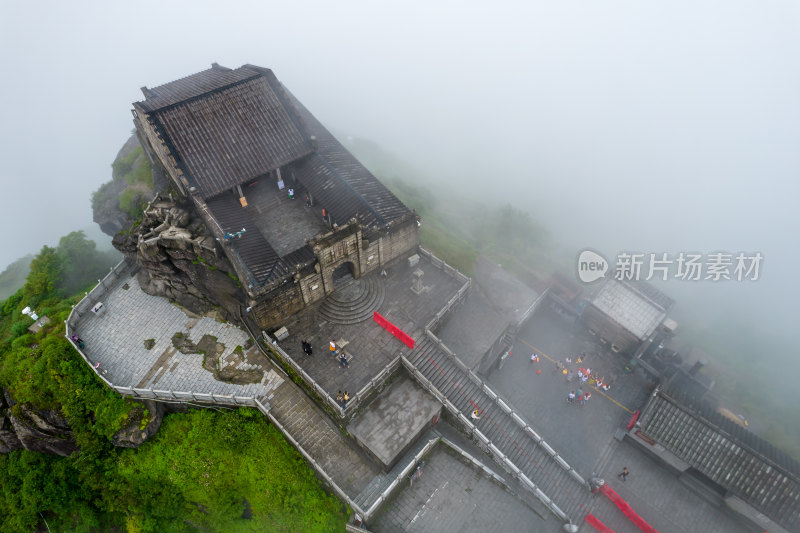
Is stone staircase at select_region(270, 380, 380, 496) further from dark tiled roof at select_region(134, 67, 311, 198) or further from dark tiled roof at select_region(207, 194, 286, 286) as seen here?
dark tiled roof at select_region(134, 67, 311, 198)

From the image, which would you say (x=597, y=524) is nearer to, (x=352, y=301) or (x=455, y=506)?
(x=455, y=506)

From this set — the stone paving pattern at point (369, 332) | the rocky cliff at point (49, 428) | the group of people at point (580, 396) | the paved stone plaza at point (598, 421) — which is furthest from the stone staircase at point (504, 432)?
the rocky cliff at point (49, 428)

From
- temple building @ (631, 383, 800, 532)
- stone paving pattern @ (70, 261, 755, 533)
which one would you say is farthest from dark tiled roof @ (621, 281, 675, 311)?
temple building @ (631, 383, 800, 532)

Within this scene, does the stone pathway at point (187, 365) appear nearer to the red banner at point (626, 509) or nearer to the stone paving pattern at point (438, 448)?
the stone paving pattern at point (438, 448)

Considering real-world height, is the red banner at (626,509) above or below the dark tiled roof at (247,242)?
below

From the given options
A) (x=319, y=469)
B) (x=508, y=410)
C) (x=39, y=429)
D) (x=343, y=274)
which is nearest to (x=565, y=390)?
(x=508, y=410)

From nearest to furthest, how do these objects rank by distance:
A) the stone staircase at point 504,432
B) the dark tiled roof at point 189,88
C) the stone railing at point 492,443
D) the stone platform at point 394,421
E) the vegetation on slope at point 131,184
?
the stone platform at point 394,421 → the stone railing at point 492,443 → the stone staircase at point 504,432 → the dark tiled roof at point 189,88 → the vegetation on slope at point 131,184

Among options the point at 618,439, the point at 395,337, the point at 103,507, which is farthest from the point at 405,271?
the point at 103,507

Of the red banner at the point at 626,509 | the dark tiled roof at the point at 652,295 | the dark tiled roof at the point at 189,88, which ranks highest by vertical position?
the dark tiled roof at the point at 189,88
